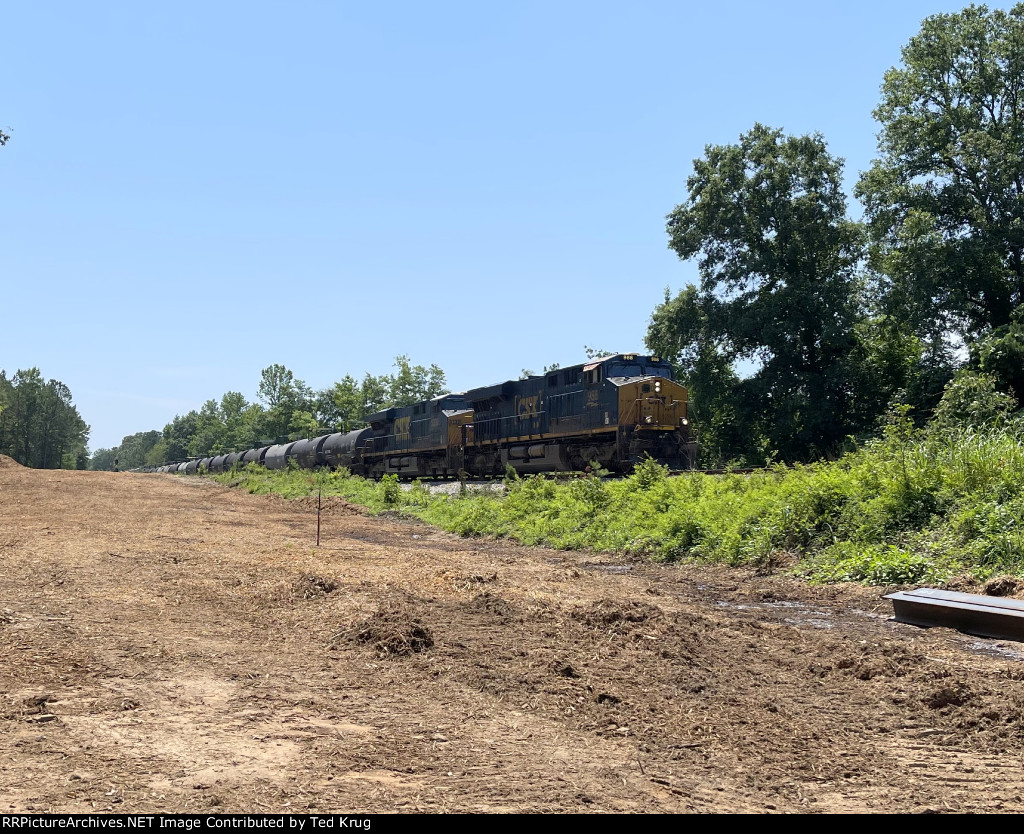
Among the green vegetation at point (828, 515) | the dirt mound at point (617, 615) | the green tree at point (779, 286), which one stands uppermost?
the green tree at point (779, 286)

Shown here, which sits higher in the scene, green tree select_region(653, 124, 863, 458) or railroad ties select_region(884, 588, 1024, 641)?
green tree select_region(653, 124, 863, 458)

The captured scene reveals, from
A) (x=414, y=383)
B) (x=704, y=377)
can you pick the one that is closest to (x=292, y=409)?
(x=414, y=383)

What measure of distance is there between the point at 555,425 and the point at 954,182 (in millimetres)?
19551

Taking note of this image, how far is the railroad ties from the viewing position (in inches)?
275

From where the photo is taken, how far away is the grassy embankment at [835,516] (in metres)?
9.91

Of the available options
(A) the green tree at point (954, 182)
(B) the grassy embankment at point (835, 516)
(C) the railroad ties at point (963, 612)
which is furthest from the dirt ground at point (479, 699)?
(A) the green tree at point (954, 182)

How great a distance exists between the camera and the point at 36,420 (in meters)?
139

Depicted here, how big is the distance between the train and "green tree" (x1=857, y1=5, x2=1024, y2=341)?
11273 mm

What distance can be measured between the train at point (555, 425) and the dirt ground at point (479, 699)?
14.0 m

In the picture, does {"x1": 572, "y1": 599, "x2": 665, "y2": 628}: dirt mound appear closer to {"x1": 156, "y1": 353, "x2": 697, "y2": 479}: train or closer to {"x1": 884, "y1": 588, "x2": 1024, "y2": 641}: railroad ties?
{"x1": 884, "y1": 588, "x2": 1024, "y2": 641}: railroad ties
